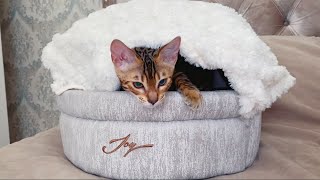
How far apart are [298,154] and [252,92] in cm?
23

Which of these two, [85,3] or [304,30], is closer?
[304,30]

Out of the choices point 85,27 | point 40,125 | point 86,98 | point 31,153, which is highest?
point 85,27

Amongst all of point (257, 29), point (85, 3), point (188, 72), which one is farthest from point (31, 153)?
point (85, 3)

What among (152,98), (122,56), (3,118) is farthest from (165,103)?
(3,118)

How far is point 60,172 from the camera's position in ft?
2.72

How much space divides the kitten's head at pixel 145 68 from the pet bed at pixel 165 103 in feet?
0.09

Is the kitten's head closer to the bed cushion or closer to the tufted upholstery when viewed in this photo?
the bed cushion

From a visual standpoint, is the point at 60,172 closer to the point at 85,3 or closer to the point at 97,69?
the point at 97,69

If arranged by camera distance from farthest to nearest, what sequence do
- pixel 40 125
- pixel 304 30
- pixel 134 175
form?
pixel 40 125, pixel 304 30, pixel 134 175

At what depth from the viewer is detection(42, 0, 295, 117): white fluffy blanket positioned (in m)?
0.84

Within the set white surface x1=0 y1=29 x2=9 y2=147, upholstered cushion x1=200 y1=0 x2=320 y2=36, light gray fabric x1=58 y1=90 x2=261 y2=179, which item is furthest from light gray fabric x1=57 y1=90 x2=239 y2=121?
white surface x1=0 y1=29 x2=9 y2=147

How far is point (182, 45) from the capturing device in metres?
0.88

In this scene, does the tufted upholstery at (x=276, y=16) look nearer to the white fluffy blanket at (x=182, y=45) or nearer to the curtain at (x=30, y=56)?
the white fluffy blanket at (x=182, y=45)

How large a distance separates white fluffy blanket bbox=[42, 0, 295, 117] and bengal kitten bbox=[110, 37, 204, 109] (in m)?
0.03
